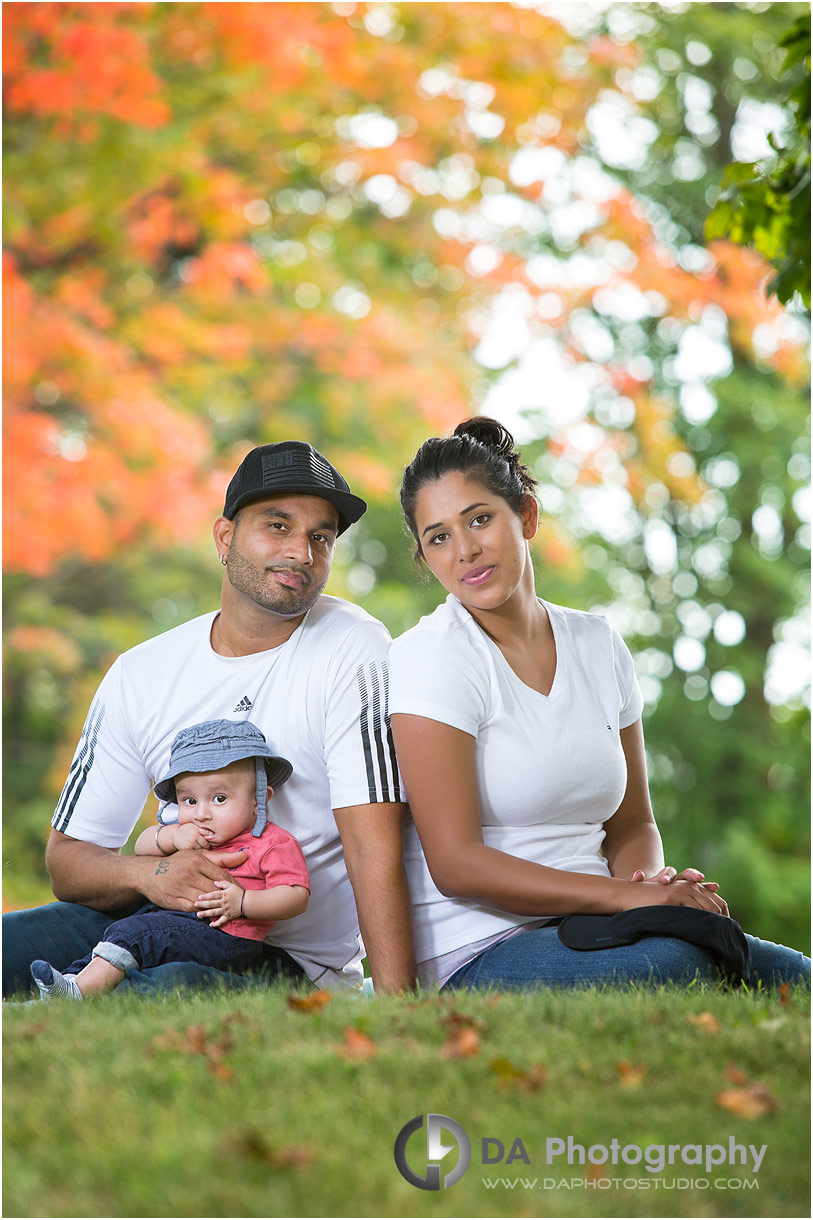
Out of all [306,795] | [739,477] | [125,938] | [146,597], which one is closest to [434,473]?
[306,795]

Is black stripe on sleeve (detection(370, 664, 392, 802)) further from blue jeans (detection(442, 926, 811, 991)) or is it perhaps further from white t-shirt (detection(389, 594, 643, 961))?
blue jeans (detection(442, 926, 811, 991))

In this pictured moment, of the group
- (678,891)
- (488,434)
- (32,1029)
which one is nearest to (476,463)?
(488,434)

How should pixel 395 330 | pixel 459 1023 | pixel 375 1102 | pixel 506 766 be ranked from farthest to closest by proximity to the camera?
pixel 395 330 → pixel 506 766 → pixel 459 1023 → pixel 375 1102

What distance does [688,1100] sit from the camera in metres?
1.70

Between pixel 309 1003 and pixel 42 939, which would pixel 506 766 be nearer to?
pixel 309 1003

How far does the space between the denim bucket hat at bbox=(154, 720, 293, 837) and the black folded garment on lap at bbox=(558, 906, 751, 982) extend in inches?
28.8

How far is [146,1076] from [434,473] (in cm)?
145

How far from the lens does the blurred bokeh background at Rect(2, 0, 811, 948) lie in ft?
19.4

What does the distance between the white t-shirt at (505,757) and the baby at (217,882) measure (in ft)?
1.06

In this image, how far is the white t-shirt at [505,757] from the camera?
8.01ft

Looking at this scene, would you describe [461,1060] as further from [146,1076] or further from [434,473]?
[434,473]

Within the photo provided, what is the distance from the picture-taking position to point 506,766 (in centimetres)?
245

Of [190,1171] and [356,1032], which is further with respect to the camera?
[356,1032]

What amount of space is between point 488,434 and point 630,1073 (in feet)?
4.88
